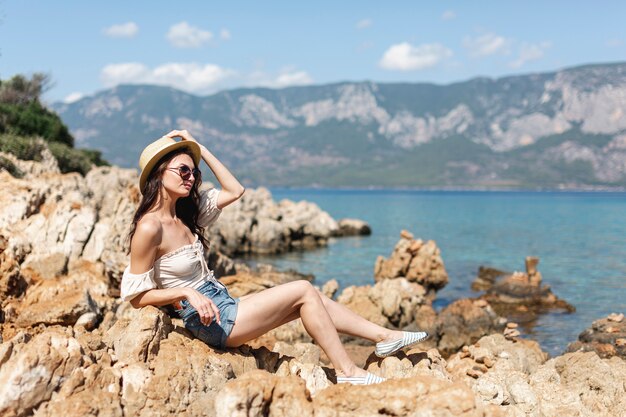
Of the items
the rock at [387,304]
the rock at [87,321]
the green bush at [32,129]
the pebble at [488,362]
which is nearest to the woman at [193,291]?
the pebble at [488,362]

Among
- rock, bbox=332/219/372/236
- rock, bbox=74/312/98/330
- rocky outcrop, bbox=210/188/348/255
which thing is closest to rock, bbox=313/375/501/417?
rock, bbox=74/312/98/330

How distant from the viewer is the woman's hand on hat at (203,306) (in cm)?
573

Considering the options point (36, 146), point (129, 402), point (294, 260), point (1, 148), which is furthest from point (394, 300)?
point (294, 260)

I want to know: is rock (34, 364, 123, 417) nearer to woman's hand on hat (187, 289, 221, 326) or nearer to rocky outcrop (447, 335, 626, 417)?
woman's hand on hat (187, 289, 221, 326)

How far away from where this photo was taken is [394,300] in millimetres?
16906

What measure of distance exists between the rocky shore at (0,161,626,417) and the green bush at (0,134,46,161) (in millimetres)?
6539

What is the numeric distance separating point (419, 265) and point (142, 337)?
19319mm

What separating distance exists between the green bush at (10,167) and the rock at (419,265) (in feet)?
44.4

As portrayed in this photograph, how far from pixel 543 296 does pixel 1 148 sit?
20.5 m

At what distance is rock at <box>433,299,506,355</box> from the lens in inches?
628

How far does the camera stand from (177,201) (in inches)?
260

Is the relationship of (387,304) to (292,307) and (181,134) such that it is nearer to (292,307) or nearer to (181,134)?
(292,307)

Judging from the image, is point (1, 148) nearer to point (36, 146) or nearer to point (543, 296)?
point (36, 146)

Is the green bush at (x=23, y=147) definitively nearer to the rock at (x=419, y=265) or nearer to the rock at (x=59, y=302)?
the rock at (x=59, y=302)
